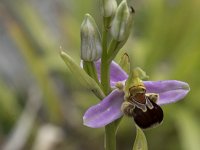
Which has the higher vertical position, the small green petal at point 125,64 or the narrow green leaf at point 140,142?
the small green petal at point 125,64

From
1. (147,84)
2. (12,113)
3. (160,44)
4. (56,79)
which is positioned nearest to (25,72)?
(56,79)

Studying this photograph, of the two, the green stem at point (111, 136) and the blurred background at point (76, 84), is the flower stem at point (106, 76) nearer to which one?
the green stem at point (111, 136)

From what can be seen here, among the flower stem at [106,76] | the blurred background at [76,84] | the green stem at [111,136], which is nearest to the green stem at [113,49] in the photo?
the flower stem at [106,76]

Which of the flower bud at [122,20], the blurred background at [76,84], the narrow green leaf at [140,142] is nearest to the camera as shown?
the flower bud at [122,20]

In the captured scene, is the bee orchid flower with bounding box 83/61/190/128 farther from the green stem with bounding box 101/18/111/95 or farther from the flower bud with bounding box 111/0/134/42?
the flower bud with bounding box 111/0/134/42

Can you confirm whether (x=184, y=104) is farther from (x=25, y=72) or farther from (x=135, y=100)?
(x=135, y=100)

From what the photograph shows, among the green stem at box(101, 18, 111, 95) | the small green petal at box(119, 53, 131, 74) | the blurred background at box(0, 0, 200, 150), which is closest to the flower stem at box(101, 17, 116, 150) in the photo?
the green stem at box(101, 18, 111, 95)
